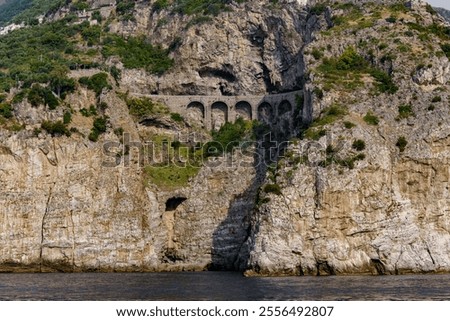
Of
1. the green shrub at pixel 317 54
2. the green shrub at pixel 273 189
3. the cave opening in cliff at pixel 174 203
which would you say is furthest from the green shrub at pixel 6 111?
the green shrub at pixel 317 54

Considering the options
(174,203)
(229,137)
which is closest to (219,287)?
(174,203)

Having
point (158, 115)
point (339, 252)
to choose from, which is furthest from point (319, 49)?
point (339, 252)

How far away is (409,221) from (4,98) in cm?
3793

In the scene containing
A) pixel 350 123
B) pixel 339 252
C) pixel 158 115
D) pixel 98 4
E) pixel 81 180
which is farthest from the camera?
pixel 98 4

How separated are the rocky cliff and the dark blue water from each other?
5098 millimetres

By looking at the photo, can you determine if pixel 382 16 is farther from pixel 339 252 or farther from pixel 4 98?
pixel 4 98

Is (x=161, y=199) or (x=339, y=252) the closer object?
(x=339, y=252)

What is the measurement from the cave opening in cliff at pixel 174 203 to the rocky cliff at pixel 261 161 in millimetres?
178

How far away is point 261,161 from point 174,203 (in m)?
8.70

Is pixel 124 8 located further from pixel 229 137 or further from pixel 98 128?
pixel 98 128

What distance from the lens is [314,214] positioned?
85938mm

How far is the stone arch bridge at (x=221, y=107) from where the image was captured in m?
109

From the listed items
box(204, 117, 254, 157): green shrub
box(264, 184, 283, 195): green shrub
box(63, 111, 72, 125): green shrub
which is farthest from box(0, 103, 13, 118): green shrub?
box(264, 184, 283, 195): green shrub

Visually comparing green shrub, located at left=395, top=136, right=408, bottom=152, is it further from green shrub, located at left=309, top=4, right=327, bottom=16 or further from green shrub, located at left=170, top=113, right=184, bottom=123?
green shrub, located at left=170, top=113, right=184, bottom=123
